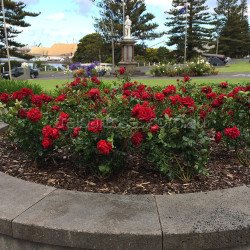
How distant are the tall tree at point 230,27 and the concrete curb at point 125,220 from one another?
6583cm

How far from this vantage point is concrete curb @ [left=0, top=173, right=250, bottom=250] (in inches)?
87.0

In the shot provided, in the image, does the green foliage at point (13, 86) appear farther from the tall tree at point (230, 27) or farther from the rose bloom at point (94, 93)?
the tall tree at point (230, 27)

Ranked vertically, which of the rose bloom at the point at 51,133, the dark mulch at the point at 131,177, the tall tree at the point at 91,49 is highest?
the tall tree at the point at 91,49

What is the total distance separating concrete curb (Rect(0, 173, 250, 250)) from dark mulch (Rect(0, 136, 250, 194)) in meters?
0.28

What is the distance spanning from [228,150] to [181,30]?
50529 mm

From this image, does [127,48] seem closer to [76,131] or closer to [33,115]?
[33,115]

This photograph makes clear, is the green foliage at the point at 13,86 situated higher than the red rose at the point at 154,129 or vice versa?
the red rose at the point at 154,129

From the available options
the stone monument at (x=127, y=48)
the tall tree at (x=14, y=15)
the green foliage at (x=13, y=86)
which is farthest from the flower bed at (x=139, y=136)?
the tall tree at (x=14, y=15)

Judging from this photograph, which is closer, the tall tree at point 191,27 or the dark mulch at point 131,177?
the dark mulch at point 131,177

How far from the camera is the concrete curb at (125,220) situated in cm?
221

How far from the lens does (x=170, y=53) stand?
56219 mm

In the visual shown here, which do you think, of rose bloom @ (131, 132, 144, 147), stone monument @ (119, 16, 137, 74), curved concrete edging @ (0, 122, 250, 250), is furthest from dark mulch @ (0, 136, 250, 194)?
stone monument @ (119, 16, 137, 74)

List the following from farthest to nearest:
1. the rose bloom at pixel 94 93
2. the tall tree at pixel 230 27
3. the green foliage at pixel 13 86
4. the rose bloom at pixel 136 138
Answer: the tall tree at pixel 230 27
the green foliage at pixel 13 86
the rose bloom at pixel 94 93
the rose bloom at pixel 136 138

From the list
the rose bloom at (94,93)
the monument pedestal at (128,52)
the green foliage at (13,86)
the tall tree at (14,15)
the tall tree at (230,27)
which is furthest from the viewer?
the tall tree at (230,27)
